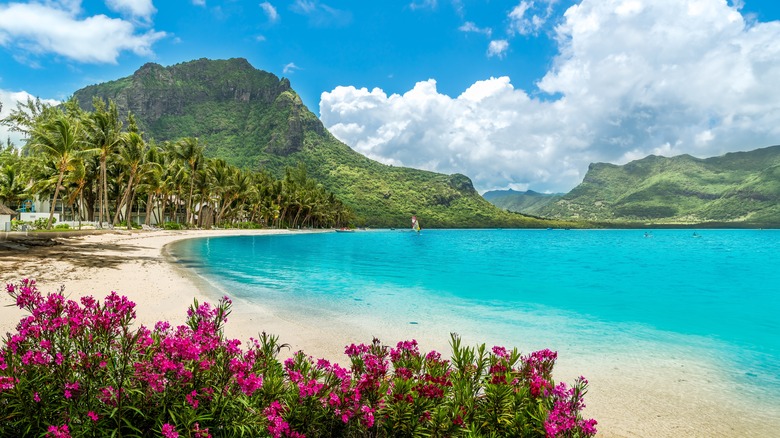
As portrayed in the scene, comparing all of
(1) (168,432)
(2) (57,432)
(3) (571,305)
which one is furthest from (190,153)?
(1) (168,432)

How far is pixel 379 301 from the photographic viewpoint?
1648 cm

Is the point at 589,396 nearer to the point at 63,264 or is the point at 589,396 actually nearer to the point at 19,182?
the point at 63,264

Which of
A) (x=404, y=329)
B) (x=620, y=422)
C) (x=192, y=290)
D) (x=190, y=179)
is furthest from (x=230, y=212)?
(x=620, y=422)

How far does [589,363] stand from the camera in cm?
899

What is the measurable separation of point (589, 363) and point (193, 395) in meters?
8.60

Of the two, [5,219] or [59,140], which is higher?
[59,140]

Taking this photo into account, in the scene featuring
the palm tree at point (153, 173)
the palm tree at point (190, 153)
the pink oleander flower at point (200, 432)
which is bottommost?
the pink oleander flower at point (200, 432)

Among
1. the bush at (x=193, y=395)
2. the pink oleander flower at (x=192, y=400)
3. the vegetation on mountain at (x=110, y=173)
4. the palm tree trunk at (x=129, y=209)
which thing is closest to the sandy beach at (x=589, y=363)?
the bush at (x=193, y=395)

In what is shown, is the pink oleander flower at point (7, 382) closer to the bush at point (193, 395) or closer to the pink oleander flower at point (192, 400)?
the bush at point (193, 395)

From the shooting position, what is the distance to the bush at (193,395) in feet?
10.3

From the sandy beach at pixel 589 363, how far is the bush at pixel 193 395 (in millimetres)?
2591

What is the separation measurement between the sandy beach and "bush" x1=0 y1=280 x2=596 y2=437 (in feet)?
8.50

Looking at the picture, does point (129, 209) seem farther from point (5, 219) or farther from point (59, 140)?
point (59, 140)

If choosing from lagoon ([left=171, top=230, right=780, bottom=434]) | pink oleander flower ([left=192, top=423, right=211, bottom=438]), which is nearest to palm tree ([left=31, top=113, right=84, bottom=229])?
lagoon ([left=171, top=230, right=780, bottom=434])
